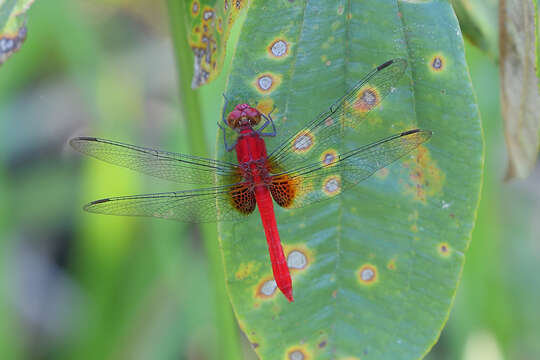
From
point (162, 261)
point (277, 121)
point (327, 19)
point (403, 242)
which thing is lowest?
point (162, 261)

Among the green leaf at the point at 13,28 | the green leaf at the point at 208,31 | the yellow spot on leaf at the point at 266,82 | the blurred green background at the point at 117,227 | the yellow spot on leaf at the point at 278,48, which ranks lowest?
the blurred green background at the point at 117,227

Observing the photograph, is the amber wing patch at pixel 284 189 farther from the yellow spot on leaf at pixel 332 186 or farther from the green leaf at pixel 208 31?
the green leaf at pixel 208 31

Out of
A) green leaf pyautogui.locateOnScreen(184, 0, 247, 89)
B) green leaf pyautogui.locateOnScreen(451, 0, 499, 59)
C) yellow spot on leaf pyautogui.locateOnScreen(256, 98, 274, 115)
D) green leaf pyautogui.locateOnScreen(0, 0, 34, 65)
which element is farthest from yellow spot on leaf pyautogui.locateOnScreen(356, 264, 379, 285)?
green leaf pyautogui.locateOnScreen(0, 0, 34, 65)

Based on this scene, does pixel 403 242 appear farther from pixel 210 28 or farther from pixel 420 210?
pixel 210 28

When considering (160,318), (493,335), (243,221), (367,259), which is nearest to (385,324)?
(367,259)

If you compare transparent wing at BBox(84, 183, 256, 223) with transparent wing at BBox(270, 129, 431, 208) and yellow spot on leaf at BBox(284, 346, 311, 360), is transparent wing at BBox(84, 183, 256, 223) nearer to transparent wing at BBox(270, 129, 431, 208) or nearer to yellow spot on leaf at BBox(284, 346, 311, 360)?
transparent wing at BBox(270, 129, 431, 208)

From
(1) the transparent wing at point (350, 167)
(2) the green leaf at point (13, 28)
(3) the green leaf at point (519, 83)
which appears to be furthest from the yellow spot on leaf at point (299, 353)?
(2) the green leaf at point (13, 28)

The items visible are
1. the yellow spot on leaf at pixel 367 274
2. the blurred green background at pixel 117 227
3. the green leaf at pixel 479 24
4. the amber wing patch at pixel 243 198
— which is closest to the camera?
the yellow spot on leaf at pixel 367 274
